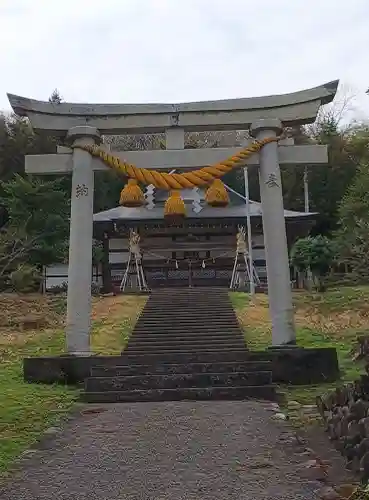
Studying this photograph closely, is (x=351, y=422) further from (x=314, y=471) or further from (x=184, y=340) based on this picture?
(x=184, y=340)

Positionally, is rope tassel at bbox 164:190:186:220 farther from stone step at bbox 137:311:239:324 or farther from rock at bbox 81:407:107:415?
stone step at bbox 137:311:239:324

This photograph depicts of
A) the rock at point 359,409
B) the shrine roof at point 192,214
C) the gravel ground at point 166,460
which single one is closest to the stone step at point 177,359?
the gravel ground at point 166,460

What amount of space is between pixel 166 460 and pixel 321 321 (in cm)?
1133

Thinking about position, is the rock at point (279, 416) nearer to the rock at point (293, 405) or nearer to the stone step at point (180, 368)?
the rock at point (293, 405)

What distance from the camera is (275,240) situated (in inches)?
388

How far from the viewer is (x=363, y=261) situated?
64.6ft

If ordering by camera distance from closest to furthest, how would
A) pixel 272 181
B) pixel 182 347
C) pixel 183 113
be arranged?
pixel 272 181, pixel 183 113, pixel 182 347

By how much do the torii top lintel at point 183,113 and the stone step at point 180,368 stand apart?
4.10 metres

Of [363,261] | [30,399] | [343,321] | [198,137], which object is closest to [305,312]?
[343,321]

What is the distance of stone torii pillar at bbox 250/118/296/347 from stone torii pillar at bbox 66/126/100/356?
2.95 m

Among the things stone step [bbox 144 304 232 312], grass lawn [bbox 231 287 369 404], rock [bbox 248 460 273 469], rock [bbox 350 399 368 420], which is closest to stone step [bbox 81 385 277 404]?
grass lawn [bbox 231 287 369 404]

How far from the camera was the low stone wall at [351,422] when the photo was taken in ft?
14.3

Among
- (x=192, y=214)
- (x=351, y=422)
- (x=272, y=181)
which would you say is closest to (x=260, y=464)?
(x=351, y=422)

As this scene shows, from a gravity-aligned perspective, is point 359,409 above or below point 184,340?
below
